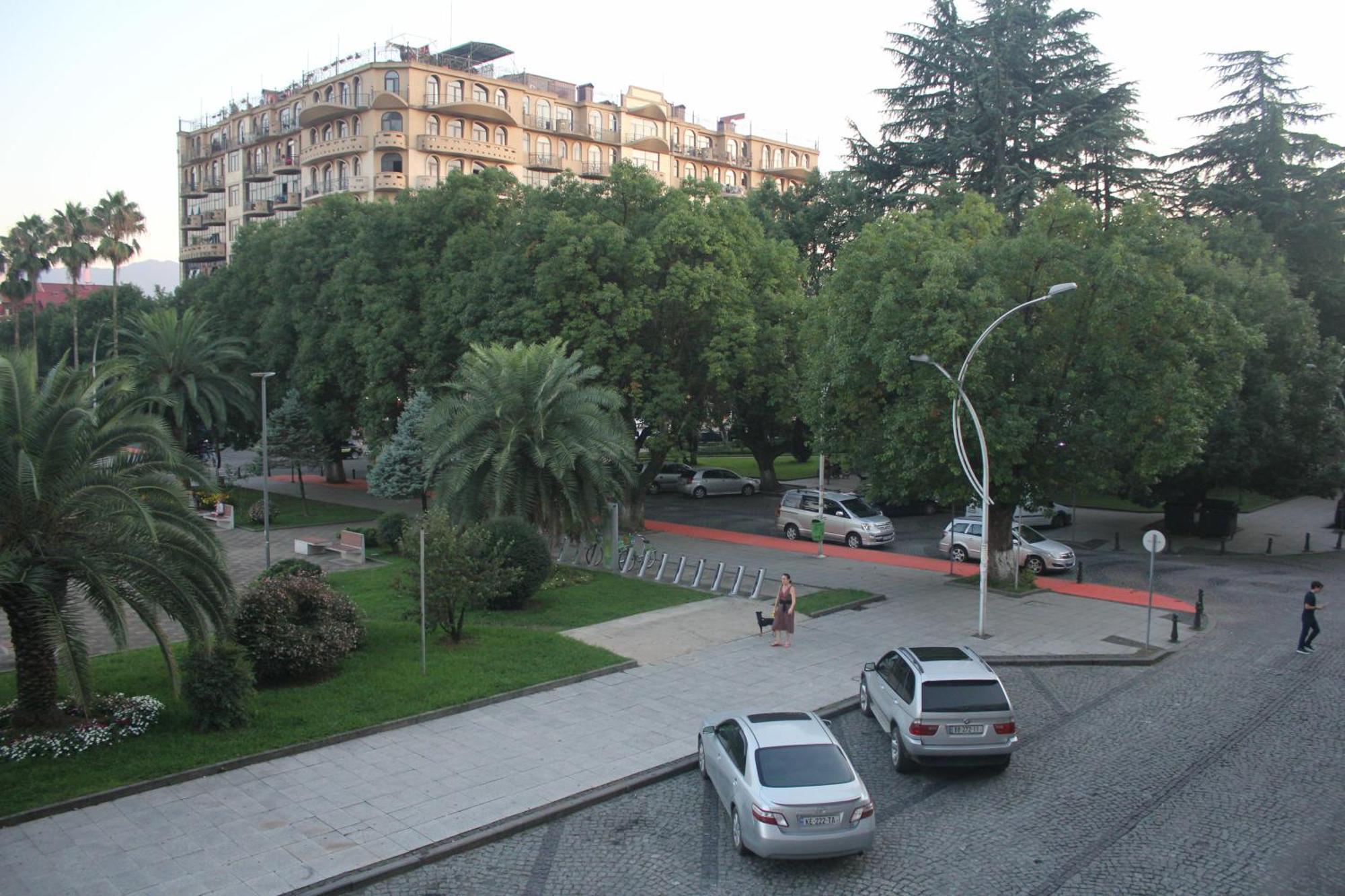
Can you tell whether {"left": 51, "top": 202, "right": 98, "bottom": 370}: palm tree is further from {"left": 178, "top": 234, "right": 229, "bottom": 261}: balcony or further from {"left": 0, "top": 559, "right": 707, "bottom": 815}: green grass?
{"left": 0, "top": 559, "right": 707, "bottom": 815}: green grass

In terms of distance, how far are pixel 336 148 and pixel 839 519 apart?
5208cm

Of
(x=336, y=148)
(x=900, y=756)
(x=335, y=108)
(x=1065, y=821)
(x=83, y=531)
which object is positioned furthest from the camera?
(x=335, y=108)

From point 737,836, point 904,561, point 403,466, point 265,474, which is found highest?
point 403,466

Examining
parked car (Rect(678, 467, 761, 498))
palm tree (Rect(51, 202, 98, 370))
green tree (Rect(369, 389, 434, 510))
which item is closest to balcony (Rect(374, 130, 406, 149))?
palm tree (Rect(51, 202, 98, 370))

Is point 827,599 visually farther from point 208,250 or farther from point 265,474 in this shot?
point 208,250

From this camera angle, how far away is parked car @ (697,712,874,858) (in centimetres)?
1002

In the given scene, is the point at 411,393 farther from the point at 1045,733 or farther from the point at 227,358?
the point at 1045,733

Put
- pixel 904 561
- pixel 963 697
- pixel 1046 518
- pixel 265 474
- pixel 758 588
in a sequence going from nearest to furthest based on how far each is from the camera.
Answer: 1. pixel 963 697
2. pixel 758 588
3. pixel 904 561
4. pixel 265 474
5. pixel 1046 518

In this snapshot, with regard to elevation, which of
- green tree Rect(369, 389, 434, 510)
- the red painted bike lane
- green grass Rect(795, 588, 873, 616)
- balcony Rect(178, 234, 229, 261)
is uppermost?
balcony Rect(178, 234, 229, 261)

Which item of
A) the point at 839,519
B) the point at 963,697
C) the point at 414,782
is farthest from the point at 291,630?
the point at 839,519

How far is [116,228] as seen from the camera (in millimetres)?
57156

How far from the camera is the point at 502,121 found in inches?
2921

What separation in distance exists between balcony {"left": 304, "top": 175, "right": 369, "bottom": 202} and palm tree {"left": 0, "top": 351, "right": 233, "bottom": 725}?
57766mm

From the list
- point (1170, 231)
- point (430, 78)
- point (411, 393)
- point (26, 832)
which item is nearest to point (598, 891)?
point (26, 832)
